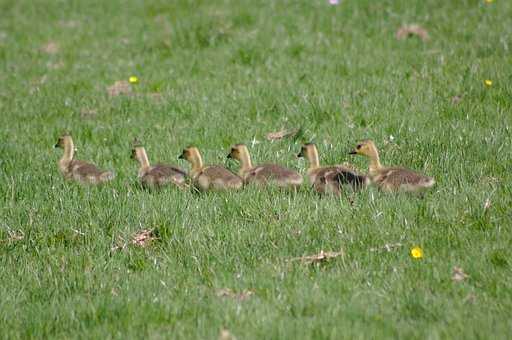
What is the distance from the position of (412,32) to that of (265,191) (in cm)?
625

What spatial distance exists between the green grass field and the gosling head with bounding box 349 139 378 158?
54cm

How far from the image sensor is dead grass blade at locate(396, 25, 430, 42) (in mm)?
12992

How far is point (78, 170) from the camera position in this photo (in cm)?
878

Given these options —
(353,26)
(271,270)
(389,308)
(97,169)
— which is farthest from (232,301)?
(353,26)

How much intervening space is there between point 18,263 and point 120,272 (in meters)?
0.95

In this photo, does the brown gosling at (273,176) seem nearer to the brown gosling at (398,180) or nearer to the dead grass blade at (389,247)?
the brown gosling at (398,180)

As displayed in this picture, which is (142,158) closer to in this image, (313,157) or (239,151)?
(239,151)

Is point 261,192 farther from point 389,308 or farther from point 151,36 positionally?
point 151,36

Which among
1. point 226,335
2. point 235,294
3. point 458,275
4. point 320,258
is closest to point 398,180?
point 320,258

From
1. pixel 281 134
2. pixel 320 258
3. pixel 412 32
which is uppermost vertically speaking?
pixel 412 32

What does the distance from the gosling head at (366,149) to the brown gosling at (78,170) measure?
250 centimetres

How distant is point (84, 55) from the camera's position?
14.6 m

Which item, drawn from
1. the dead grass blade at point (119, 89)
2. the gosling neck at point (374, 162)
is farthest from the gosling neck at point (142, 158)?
the dead grass blade at point (119, 89)

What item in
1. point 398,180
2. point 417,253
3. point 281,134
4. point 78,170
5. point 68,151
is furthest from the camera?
point 281,134
